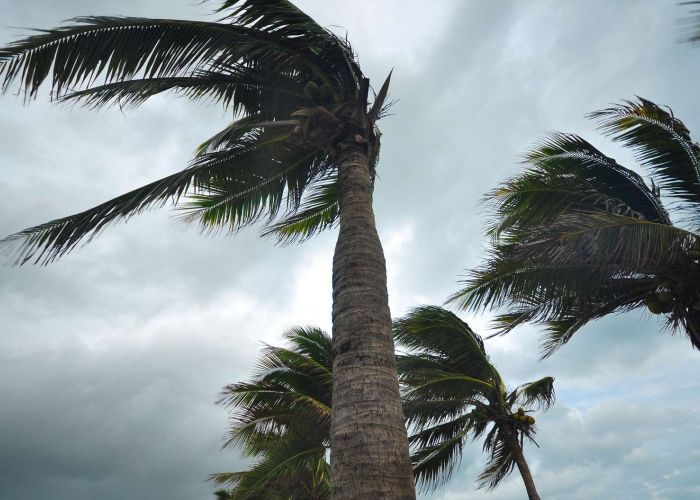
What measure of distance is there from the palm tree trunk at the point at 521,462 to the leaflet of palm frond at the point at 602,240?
7147 millimetres

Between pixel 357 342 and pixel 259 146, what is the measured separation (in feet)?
13.2

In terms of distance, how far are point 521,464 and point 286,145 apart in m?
10.3

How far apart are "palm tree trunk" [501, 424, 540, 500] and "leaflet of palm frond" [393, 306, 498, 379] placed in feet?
5.77

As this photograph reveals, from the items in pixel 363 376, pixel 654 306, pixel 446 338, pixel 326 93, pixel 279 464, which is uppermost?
pixel 326 93

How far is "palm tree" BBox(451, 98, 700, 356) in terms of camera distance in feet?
26.6

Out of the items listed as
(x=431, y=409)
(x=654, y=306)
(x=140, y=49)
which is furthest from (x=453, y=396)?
(x=140, y=49)

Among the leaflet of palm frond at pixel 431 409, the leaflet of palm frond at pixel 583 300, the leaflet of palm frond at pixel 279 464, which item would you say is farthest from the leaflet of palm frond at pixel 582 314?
the leaflet of palm frond at pixel 279 464

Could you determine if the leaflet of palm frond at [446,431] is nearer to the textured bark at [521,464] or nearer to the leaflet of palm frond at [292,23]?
the textured bark at [521,464]

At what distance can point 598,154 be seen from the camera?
10.0 meters

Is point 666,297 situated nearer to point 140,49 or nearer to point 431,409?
point 431,409

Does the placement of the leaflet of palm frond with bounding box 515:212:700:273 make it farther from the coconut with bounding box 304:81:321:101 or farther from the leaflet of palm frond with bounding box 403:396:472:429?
the leaflet of palm frond with bounding box 403:396:472:429

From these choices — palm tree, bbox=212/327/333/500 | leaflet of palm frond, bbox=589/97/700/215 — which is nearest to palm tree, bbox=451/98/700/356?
leaflet of palm frond, bbox=589/97/700/215

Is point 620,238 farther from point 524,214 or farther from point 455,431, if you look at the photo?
point 455,431

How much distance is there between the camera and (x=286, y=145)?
24.7 feet
